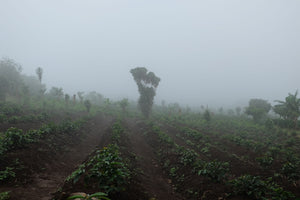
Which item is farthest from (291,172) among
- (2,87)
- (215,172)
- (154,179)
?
(2,87)

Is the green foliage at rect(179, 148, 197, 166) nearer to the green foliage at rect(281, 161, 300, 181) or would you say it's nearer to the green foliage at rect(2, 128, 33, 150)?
the green foliage at rect(281, 161, 300, 181)

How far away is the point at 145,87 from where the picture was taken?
1030 inches

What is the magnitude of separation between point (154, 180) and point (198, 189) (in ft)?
6.96

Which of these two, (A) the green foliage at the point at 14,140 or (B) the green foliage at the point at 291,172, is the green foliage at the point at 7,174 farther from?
(B) the green foliage at the point at 291,172

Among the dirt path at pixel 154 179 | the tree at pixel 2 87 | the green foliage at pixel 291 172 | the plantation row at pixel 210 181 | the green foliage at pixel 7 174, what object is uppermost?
the tree at pixel 2 87

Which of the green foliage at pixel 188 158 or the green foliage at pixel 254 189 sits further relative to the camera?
the green foliage at pixel 188 158

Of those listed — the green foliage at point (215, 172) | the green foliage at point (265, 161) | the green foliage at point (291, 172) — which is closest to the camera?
the green foliage at point (215, 172)

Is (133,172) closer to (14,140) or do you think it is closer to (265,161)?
(14,140)

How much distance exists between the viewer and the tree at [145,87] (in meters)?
26.0

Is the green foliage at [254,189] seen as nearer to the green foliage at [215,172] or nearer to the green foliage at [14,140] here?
the green foliage at [215,172]

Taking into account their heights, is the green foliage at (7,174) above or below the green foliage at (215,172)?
below

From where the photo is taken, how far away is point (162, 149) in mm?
10789

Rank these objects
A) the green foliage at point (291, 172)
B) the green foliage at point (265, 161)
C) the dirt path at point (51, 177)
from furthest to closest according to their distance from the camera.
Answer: the green foliage at point (265, 161)
the green foliage at point (291, 172)
the dirt path at point (51, 177)

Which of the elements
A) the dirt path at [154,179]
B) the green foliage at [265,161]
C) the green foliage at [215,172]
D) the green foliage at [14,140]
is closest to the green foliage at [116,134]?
the dirt path at [154,179]
